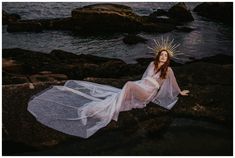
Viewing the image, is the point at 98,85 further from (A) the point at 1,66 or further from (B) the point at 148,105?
(A) the point at 1,66

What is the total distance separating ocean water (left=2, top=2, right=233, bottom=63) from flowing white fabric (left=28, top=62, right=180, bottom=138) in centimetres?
137

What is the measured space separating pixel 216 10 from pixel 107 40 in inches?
74.8

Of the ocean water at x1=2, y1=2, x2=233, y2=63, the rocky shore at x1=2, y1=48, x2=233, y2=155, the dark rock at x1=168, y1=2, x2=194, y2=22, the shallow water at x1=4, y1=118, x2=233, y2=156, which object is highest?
the dark rock at x1=168, y1=2, x2=194, y2=22

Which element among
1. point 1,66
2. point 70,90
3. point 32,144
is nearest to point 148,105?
point 70,90

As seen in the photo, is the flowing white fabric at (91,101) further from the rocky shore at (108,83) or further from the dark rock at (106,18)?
the dark rock at (106,18)

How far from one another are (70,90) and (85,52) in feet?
4.86

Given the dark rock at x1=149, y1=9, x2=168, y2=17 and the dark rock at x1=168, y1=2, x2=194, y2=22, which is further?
the dark rock at x1=168, y1=2, x2=194, y2=22

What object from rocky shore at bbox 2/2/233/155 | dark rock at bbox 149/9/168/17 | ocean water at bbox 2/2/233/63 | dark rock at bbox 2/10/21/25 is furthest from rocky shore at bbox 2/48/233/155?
dark rock at bbox 149/9/168/17

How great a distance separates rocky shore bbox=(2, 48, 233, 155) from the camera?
433 cm

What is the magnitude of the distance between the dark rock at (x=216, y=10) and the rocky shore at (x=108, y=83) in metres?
0.68

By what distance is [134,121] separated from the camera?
15.1 feet

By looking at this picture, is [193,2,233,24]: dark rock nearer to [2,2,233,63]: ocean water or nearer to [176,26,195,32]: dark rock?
[2,2,233,63]: ocean water

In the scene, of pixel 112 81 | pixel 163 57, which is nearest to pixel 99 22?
pixel 112 81

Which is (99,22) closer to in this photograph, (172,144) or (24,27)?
(24,27)
